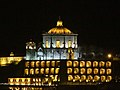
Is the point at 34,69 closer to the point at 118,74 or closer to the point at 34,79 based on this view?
the point at 34,79

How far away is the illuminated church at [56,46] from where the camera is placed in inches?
3420

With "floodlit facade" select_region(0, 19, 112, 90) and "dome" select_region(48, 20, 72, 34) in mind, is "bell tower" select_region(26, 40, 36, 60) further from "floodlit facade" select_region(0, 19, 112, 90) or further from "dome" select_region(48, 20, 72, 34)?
"dome" select_region(48, 20, 72, 34)

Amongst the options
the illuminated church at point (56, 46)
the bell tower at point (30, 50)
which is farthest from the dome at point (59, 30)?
the bell tower at point (30, 50)

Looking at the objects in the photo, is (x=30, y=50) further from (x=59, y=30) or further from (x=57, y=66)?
(x=59, y=30)

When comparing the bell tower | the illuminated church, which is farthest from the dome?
the bell tower

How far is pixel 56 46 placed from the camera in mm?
89062

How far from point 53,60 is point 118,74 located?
7.87 metres

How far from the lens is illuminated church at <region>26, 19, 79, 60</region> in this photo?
285 feet

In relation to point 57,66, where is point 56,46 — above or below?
above

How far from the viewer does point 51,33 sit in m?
89.5

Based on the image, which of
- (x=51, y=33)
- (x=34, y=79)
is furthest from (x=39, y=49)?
(x=34, y=79)

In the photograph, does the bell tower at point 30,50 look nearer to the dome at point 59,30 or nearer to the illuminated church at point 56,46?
the illuminated church at point 56,46

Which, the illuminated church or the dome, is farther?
the dome

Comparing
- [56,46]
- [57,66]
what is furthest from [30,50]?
[57,66]
